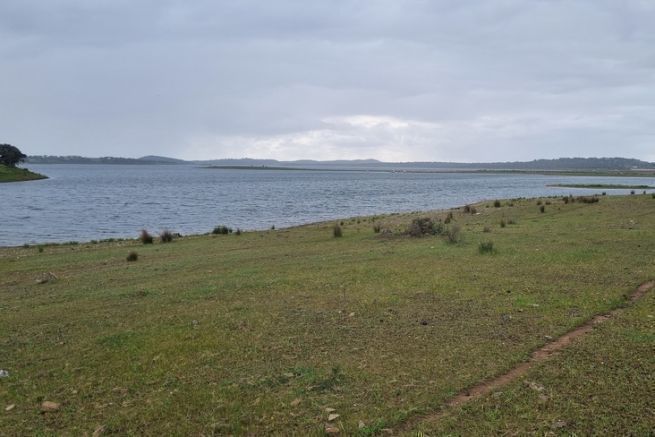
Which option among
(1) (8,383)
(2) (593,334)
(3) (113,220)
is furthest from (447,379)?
(3) (113,220)

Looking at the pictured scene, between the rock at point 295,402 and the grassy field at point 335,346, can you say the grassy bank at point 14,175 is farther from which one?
the rock at point 295,402

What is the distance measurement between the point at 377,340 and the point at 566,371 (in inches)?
107

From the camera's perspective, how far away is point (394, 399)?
576cm

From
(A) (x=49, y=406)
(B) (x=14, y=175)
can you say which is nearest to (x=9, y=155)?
(B) (x=14, y=175)

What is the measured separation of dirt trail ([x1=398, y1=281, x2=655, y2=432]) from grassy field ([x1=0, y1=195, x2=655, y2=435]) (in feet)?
0.37

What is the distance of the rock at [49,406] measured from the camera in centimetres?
587

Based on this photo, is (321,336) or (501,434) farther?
(321,336)

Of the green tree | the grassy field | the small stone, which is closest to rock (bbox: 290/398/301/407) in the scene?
the grassy field

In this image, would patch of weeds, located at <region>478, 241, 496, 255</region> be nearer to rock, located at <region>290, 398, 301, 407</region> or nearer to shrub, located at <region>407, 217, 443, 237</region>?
shrub, located at <region>407, 217, 443, 237</region>

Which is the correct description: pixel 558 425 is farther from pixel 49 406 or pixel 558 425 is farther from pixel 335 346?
pixel 49 406

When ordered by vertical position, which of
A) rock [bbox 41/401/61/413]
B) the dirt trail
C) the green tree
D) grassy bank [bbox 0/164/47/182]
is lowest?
rock [bbox 41/401/61/413]

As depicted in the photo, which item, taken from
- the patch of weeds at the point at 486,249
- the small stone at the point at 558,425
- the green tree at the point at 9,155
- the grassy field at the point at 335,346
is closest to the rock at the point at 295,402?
the grassy field at the point at 335,346

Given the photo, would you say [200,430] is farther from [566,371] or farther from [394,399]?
[566,371]

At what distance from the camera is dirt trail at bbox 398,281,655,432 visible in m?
5.32
